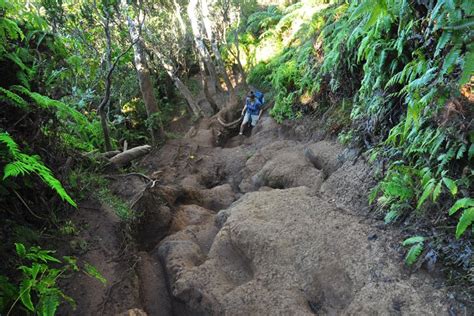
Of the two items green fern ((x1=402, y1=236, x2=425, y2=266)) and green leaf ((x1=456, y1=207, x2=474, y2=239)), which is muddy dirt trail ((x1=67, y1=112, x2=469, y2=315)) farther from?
green leaf ((x1=456, y1=207, x2=474, y2=239))

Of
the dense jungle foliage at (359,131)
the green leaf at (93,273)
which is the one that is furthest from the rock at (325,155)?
the green leaf at (93,273)

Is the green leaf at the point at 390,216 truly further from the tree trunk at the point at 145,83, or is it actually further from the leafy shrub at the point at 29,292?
the tree trunk at the point at 145,83

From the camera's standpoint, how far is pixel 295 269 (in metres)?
4.14

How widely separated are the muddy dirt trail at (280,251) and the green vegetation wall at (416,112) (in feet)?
1.11

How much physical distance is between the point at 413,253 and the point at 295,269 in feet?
4.32

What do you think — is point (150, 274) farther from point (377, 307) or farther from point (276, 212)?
point (377, 307)

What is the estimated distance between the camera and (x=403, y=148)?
4445 millimetres

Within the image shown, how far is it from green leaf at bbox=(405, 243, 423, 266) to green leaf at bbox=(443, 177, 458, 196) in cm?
60

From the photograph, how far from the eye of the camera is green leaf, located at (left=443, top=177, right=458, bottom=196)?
3166 millimetres

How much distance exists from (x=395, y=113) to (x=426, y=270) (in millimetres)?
2422

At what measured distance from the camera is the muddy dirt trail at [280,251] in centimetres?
354

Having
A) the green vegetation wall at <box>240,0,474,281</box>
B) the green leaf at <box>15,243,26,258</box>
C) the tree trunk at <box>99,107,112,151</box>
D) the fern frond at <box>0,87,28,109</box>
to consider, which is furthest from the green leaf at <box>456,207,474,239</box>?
the tree trunk at <box>99,107,112,151</box>

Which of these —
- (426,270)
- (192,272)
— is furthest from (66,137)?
(426,270)

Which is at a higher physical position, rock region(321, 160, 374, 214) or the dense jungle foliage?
the dense jungle foliage
